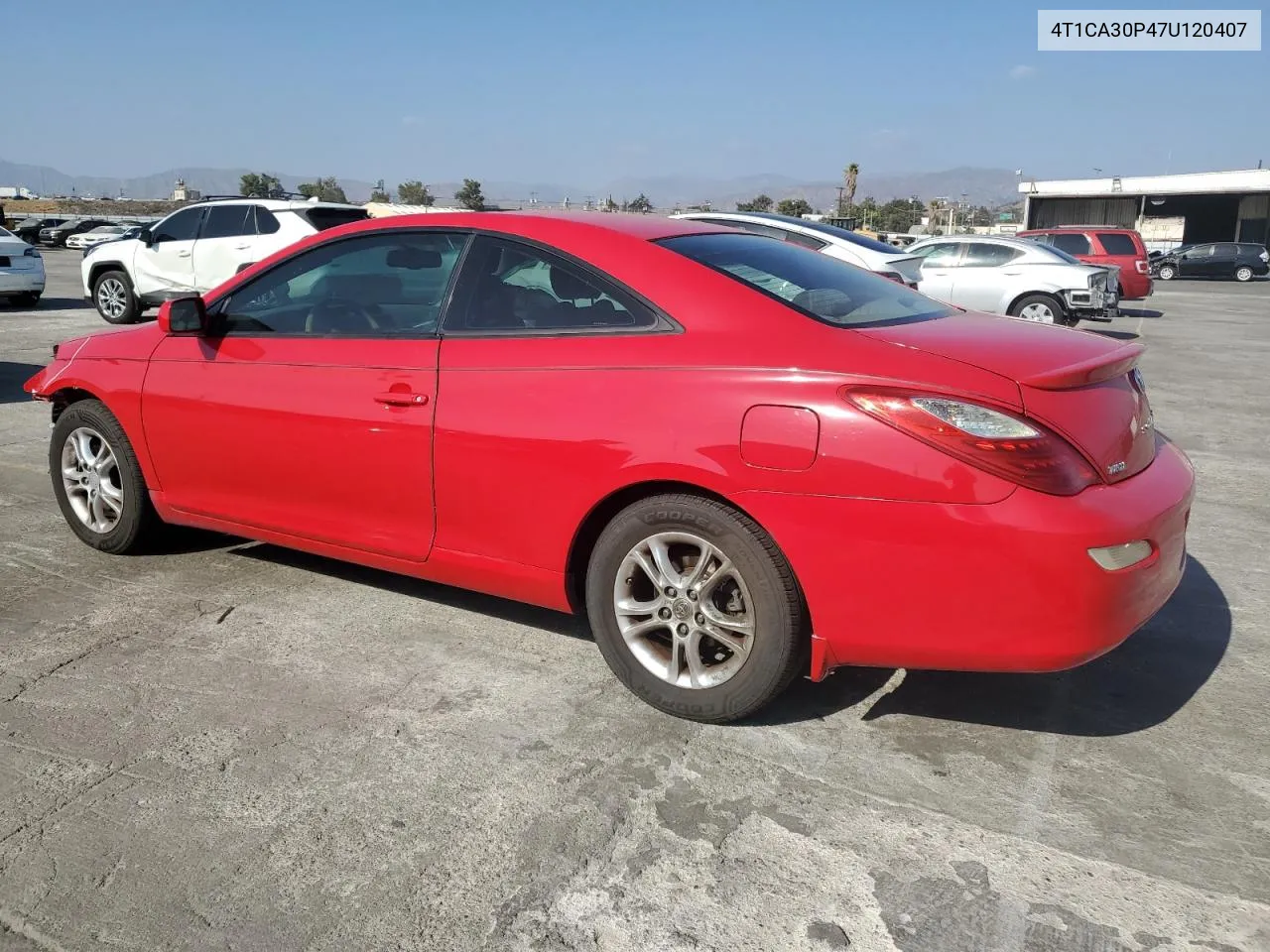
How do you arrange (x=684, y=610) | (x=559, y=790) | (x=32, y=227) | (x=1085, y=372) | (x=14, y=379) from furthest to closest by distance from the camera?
(x=32, y=227) → (x=14, y=379) → (x=684, y=610) → (x=1085, y=372) → (x=559, y=790)

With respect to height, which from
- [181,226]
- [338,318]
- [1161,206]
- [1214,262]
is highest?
[181,226]

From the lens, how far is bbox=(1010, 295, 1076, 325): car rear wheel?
14.4 meters

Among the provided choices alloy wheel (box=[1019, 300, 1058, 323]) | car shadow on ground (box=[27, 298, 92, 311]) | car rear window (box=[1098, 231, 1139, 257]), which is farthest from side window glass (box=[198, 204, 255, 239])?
car rear window (box=[1098, 231, 1139, 257])

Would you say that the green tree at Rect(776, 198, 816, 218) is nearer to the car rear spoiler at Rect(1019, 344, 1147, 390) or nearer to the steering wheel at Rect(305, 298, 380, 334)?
the steering wheel at Rect(305, 298, 380, 334)

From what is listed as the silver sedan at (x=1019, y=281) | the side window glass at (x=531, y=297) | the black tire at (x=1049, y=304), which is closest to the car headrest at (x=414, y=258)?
the side window glass at (x=531, y=297)

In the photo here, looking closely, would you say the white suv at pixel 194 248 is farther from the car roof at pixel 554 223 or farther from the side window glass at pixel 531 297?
the side window glass at pixel 531 297

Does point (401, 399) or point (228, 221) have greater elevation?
point (228, 221)

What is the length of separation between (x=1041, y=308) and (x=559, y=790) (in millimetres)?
13367

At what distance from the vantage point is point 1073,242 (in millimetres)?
21188

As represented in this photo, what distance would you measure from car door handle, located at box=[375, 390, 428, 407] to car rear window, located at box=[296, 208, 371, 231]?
9.91 metres

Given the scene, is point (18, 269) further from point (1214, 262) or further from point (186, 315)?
point (1214, 262)

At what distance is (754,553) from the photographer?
2.95 meters

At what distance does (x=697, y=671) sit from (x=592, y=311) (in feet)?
3.84

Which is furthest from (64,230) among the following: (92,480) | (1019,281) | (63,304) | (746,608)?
(746,608)
